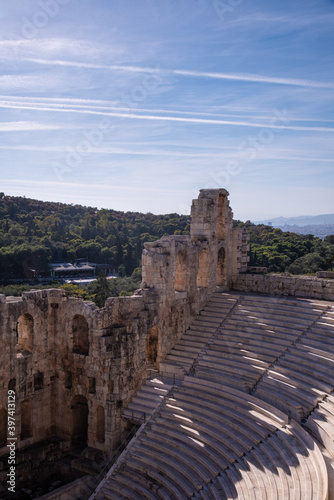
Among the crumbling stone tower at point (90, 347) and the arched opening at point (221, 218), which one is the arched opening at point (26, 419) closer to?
the crumbling stone tower at point (90, 347)

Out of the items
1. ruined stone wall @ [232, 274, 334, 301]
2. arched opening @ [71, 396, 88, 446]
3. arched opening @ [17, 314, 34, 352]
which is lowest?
arched opening @ [71, 396, 88, 446]

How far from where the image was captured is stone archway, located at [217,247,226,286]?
2417cm

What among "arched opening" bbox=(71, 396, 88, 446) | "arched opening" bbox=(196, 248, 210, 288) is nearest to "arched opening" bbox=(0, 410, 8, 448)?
"arched opening" bbox=(71, 396, 88, 446)

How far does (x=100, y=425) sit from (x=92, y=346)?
3.14 m

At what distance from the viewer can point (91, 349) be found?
61.4ft

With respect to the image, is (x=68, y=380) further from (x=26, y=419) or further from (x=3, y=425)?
(x=3, y=425)

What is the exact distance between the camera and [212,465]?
14.5 metres

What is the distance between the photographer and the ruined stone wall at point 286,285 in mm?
21141

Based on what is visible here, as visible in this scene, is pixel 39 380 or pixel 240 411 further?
pixel 39 380

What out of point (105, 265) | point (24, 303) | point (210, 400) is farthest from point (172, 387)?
point (105, 265)

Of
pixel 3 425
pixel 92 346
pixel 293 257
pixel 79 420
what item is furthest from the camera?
pixel 293 257

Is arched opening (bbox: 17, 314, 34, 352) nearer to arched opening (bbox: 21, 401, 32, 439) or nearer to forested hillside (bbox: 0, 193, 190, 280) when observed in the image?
arched opening (bbox: 21, 401, 32, 439)

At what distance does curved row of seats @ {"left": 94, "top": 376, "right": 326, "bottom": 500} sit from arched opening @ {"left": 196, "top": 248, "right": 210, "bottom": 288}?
566 cm

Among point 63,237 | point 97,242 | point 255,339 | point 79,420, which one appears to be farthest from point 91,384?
point 97,242
